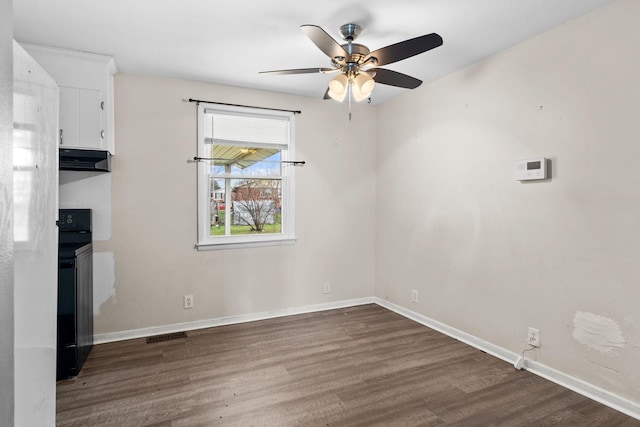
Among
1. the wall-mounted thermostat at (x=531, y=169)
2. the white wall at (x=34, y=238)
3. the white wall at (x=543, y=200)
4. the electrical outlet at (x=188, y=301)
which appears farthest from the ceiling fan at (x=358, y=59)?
the electrical outlet at (x=188, y=301)

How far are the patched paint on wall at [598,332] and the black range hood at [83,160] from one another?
3930mm

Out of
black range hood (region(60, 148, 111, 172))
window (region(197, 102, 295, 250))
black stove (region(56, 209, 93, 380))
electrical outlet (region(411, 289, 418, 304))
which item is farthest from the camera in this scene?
electrical outlet (region(411, 289, 418, 304))

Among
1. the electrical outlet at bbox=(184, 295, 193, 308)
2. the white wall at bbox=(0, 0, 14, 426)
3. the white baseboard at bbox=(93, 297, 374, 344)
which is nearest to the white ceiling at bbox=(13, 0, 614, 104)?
the white wall at bbox=(0, 0, 14, 426)

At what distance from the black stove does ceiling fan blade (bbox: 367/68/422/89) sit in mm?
2656

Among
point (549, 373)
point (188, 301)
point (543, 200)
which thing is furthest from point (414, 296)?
point (188, 301)

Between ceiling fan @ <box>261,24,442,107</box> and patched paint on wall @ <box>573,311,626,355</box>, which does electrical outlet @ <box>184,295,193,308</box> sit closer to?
ceiling fan @ <box>261,24,442,107</box>

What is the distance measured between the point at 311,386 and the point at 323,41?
7.63ft

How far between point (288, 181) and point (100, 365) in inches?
97.9

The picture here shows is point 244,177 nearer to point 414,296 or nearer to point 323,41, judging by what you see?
point 323,41

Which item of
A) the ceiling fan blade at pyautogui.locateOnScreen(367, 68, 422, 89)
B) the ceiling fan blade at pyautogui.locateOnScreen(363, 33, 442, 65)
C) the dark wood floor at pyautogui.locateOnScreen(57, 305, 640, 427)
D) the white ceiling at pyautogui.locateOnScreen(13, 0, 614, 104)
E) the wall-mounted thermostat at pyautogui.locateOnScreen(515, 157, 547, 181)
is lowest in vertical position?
the dark wood floor at pyautogui.locateOnScreen(57, 305, 640, 427)

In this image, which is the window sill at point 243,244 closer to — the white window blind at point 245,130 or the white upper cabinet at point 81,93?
the white window blind at point 245,130

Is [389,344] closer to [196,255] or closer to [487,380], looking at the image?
[487,380]

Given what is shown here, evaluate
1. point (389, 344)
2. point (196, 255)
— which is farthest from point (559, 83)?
point (196, 255)

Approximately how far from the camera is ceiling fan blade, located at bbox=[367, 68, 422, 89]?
8.41ft
